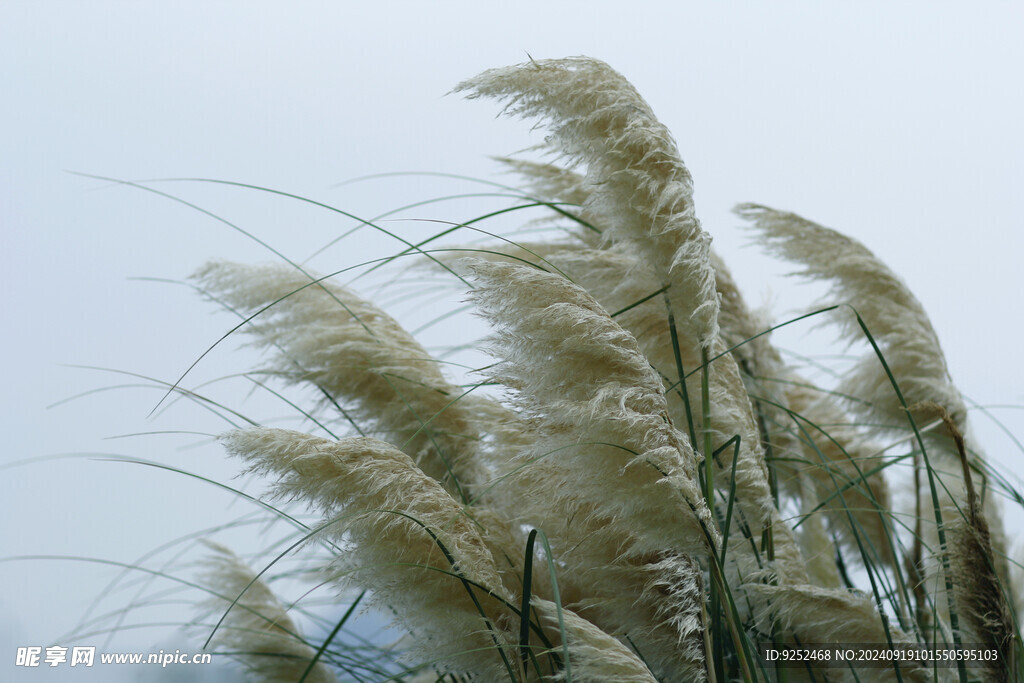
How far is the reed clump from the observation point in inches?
43.7

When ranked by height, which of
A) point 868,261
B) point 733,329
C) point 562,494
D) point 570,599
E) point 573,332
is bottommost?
point 570,599

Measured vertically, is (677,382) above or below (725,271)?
below

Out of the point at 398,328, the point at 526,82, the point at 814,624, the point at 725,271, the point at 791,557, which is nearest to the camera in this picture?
the point at 526,82

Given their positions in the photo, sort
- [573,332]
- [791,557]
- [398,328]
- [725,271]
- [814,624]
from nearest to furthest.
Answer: [573,332] < [814,624] < [791,557] < [398,328] < [725,271]

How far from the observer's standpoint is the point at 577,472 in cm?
114

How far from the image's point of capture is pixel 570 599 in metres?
1.47

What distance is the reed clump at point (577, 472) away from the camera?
3.64 ft

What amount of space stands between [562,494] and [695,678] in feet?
1.15

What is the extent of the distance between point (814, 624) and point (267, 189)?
112 centimetres

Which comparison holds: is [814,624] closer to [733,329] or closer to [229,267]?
[733,329]

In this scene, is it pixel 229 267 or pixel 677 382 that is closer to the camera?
pixel 677 382

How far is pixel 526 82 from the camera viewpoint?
1.26m

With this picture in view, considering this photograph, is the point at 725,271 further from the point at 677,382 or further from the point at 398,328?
the point at 398,328

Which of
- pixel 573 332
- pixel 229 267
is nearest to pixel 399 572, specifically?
pixel 573 332
